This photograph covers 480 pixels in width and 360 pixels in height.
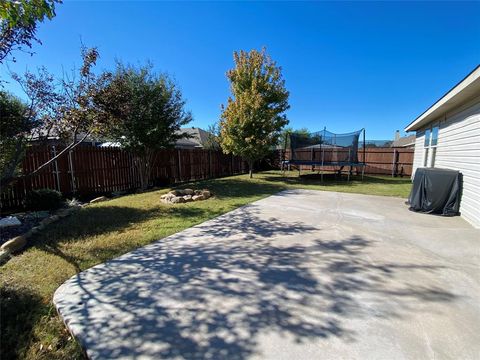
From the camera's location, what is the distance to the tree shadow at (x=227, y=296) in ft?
5.93

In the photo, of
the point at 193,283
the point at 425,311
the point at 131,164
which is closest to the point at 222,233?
the point at 193,283

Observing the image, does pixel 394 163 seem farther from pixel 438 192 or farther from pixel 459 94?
pixel 459 94

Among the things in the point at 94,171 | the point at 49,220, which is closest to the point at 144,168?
the point at 94,171

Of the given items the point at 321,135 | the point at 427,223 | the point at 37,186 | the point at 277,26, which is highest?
the point at 277,26

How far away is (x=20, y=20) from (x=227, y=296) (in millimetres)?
3711

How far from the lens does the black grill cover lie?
553 cm

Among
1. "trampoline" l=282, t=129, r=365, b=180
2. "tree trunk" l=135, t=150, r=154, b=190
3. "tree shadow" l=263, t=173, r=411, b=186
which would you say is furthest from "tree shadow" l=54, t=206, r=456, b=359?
"trampoline" l=282, t=129, r=365, b=180

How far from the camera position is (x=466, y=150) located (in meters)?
5.46

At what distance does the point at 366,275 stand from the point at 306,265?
27.2 inches

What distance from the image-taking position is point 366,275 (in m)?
2.77

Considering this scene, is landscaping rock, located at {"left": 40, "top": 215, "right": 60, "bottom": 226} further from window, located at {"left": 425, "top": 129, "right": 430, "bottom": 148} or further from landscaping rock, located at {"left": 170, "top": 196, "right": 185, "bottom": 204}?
window, located at {"left": 425, "top": 129, "right": 430, "bottom": 148}

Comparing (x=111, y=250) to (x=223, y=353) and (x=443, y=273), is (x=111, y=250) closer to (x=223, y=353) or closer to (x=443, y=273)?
(x=223, y=353)

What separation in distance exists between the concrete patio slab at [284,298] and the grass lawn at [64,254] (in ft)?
0.53

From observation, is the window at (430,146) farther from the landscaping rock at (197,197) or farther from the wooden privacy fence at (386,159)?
the landscaping rock at (197,197)
